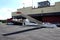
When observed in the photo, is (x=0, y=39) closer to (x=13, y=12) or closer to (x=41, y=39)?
(x=41, y=39)

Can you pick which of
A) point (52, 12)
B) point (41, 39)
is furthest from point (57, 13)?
point (41, 39)

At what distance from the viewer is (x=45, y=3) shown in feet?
141

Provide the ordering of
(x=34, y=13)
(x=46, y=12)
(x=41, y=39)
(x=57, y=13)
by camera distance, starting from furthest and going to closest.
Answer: (x=34, y=13), (x=46, y=12), (x=57, y=13), (x=41, y=39)

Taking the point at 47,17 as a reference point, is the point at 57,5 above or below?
above

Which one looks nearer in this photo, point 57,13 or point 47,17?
point 57,13

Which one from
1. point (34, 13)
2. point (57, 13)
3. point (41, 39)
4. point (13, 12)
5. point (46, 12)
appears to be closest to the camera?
point (41, 39)

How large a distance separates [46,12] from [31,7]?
6128 millimetres

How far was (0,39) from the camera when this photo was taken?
12.2m

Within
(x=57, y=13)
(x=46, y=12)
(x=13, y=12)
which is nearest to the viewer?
(x=57, y=13)

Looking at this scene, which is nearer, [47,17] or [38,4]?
[47,17]

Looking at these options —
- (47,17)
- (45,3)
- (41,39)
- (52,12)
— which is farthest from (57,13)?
(41,39)

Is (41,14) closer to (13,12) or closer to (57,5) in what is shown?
(57,5)

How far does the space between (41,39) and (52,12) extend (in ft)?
88.6

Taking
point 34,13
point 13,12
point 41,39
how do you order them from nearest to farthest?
point 41,39, point 34,13, point 13,12
